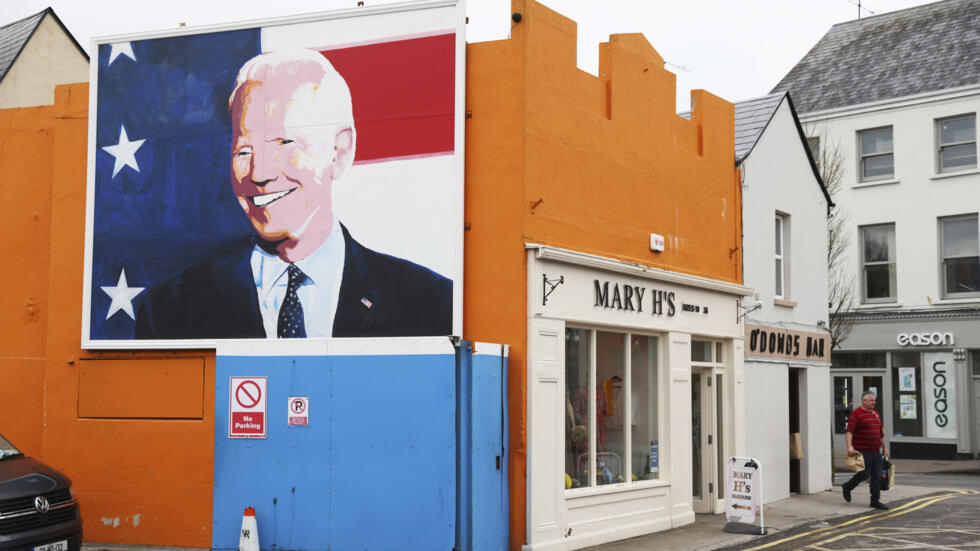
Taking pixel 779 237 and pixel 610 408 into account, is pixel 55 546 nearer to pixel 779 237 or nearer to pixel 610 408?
pixel 610 408

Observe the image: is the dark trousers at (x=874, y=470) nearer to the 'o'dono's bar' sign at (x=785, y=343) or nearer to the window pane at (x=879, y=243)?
the 'o'dono's bar' sign at (x=785, y=343)

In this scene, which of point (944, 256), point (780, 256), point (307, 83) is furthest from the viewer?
point (944, 256)

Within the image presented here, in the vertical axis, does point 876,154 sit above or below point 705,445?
above

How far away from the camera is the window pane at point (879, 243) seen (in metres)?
31.3

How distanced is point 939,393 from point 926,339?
158 centimetres

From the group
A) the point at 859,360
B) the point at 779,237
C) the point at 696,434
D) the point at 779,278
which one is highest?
the point at 779,237

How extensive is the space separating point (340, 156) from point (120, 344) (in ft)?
12.9

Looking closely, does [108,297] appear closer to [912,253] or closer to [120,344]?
[120,344]

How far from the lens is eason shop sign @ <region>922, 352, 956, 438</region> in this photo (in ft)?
96.2

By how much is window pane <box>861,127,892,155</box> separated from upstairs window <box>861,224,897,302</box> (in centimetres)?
239

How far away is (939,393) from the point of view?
97.1 feet

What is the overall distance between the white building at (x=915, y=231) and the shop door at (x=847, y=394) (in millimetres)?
37

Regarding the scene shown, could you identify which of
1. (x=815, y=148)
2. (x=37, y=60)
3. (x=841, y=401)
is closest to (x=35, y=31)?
(x=37, y=60)

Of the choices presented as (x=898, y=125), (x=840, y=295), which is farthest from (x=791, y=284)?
(x=898, y=125)
